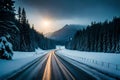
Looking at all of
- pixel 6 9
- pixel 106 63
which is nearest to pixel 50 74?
pixel 6 9

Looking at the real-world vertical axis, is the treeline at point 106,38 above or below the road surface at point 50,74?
above

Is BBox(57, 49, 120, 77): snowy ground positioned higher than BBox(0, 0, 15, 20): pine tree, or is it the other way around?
BBox(0, 0, 15, 20): pine tree

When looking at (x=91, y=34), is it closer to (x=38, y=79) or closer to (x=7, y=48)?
(x=7, y=48)

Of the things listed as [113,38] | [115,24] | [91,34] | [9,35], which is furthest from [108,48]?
[9,35]

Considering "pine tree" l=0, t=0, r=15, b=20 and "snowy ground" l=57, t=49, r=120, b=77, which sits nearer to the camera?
"snowy ground" l=57, t=49, r=120, b=77

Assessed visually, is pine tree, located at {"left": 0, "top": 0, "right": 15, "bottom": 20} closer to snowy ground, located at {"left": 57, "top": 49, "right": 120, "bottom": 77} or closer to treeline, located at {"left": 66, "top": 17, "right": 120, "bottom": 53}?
snowy ground, located at {"left": 57, "top": 49, "right": 120, "bottom": 77}

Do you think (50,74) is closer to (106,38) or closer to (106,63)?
(106,63)

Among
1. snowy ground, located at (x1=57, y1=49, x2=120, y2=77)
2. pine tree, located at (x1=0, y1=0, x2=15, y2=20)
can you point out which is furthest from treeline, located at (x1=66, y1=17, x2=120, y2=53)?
pine tree, located at (x1=0, y1=0, x2=15, y2=20)

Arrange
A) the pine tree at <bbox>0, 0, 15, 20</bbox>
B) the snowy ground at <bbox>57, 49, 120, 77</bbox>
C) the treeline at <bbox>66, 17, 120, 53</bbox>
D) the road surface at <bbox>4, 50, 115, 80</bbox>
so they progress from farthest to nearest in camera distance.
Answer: the treeline at <bbox>66, 17, 120, 53</bbox>, the pine tree at <bbox>0, 0, 15, 20</bbox>, the snowy ground at <bbox>57, 49, 120, 77</bbox>, the road surface at <bbox>4, 50, 115, 80</bbox>

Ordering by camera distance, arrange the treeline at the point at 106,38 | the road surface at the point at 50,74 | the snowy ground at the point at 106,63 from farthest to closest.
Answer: the treeline at the point at 106,38, the snowy ground at the point at 106,63, the road surface at the point at 50,74

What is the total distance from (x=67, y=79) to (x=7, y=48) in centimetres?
1929

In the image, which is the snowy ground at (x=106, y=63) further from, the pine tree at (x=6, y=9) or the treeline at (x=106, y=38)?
the treeline at (x=106, y=38)

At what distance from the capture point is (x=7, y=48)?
3078 centimetres

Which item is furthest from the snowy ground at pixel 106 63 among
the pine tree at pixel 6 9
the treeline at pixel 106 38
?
the treeline at pixel 106 38
